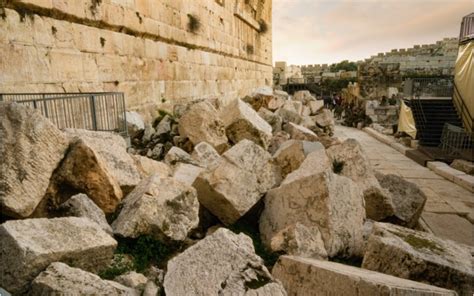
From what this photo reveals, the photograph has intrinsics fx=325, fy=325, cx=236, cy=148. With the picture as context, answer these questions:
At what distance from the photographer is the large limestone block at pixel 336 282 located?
72.6 inches

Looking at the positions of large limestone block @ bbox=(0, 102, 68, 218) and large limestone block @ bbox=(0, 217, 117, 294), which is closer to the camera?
large limestone block @ bbox=(0, 217, 117, 294)

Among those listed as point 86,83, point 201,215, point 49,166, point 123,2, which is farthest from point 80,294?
point 123,2

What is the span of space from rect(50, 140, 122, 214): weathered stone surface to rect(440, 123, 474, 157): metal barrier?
28.3ft

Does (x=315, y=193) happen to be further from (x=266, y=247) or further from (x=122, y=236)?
(x=122, y=236)

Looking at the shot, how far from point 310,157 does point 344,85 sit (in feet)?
100

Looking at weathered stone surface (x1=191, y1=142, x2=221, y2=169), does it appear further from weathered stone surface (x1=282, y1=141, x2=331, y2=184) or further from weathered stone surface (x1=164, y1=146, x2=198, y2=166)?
weathered stone surface (x1=282, y1=141, x2=331, y2=184)

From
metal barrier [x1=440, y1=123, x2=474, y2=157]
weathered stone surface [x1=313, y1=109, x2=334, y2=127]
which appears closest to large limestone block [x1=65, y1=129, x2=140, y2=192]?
weathered stone surface [x1=313, y1=109, x2=334, y2=127]

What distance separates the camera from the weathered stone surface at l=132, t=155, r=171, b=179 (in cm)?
392

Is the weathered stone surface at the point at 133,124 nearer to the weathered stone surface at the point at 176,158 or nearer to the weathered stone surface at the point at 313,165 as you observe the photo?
the weathered stone surface at the point at 176,158

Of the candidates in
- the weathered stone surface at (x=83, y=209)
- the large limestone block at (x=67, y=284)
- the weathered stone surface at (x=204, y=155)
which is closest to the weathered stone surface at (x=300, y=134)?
the weathered stone surface at (x=204, y=155)

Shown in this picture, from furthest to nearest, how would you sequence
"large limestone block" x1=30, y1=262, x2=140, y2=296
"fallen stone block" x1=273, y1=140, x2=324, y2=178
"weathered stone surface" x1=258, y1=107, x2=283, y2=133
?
"weathered stone surface" x1=258, y1=107, x2=283, y2=133 → "fallen stone block" x1=273, y1=140, x2=324, y2=178 → "large limestone block" x1=30, y1=262, x2=140, y2=296

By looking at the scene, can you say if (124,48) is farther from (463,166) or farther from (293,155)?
(463,166)

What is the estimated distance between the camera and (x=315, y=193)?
3.07 m

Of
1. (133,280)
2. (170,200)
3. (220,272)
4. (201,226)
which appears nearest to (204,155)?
(201,226)
